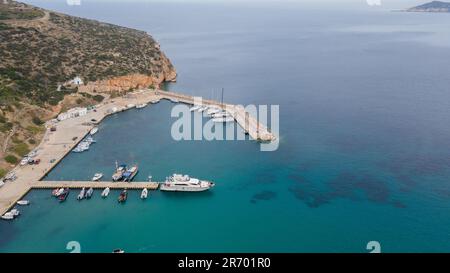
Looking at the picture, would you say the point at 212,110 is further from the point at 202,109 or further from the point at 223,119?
the point at 223,119

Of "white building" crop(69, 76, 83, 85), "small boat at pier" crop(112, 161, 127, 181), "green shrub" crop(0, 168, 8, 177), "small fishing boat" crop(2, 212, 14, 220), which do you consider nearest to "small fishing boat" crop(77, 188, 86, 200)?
"small boat at pier" crop(112, 161, 127, 181)

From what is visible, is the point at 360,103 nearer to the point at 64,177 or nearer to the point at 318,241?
the point at 318,241

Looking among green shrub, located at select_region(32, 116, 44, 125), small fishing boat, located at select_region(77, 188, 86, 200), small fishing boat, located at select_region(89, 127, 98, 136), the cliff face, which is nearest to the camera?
small fishing boat, located at select_region(77, 188, 86, 200)

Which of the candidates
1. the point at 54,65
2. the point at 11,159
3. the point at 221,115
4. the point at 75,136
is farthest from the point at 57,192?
the point at 54,65

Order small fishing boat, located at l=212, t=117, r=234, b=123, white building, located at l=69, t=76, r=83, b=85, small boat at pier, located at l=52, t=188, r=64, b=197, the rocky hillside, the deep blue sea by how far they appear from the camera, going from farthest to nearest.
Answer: white building, located at l=69, t=76, r=83, b=85 → small fishing boat, located at l=212, t=117, r=234, b=123 → the rocky hillside → small boat at pier, located at l=52, t=188, r=64, b=197 → the deep blue sea

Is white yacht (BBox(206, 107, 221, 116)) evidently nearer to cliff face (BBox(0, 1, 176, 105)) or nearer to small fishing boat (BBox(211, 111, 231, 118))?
small fishing boat (BBox(211, 111, 231, 118))

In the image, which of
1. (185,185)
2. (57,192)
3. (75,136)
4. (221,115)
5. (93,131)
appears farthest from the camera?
(221,115)

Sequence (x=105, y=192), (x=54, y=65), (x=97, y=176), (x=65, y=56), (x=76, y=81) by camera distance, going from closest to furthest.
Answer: (x=105, y=192), (x=97, y=176), (x=76, y=81), (x=54, y=65), (x=65, y=56)
